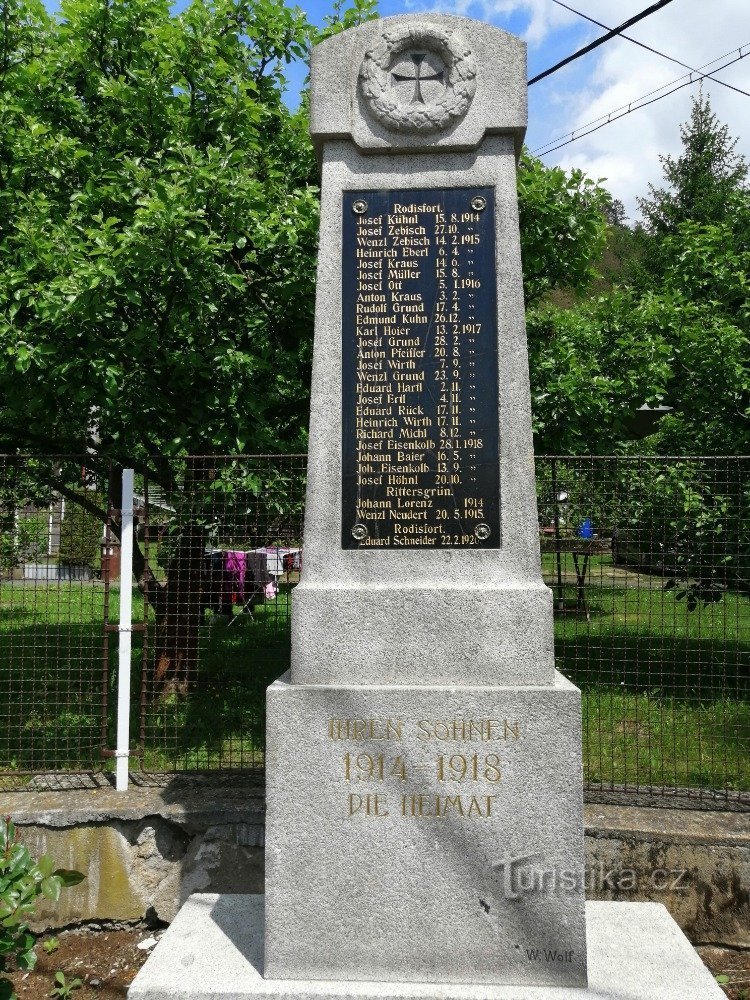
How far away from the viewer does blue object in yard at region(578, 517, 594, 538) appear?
236 inches

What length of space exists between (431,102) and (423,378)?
1288 mm

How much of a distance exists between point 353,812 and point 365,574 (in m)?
1.02

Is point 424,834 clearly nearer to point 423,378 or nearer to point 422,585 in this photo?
point 422,585

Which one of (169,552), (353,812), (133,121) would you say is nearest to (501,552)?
(353,812)

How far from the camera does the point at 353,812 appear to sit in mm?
3494

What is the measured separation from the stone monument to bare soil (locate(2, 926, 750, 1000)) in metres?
0.99

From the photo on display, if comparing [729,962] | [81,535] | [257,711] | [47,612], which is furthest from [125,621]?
[729,962]

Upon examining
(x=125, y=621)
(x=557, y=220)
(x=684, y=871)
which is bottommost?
(x=684, y=871)

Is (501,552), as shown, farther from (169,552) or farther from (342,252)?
(169,552)

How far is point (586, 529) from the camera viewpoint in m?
6.21

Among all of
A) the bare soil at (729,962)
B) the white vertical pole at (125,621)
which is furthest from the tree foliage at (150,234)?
the bare soil at (729,962)

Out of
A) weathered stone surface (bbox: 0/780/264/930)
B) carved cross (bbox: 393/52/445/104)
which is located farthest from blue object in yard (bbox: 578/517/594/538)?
carved cross (bbox: 393/52/445/104)

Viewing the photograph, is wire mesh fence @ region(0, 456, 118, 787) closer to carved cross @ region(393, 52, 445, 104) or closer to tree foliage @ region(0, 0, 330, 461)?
tree foliage @ region(0, 0, 330, 461)

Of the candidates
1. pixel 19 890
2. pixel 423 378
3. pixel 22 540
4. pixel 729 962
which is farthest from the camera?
pixel 22 540
